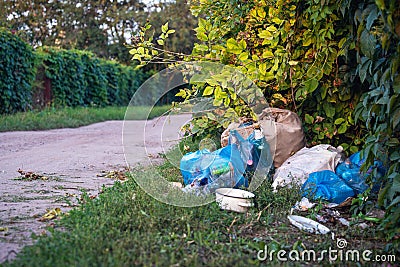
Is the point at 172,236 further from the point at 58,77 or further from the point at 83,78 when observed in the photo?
the point at 83,78

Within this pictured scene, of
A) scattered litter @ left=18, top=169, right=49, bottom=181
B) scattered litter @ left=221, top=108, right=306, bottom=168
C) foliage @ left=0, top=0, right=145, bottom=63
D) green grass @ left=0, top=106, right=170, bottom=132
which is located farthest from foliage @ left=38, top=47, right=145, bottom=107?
scattered litter @ left=221, top=108, right=306, bottom=168

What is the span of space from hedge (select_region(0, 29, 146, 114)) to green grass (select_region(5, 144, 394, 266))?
910cm

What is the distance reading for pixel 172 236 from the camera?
268cm

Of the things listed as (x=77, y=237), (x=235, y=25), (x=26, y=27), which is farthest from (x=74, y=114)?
(x=26, y=27)

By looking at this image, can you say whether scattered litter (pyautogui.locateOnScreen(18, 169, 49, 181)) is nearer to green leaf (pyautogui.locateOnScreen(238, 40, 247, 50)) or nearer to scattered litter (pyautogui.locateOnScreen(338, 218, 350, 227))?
green leaf (pyautogui.locateOnScreen(238, 40, 247, 50))

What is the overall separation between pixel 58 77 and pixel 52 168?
1004cm

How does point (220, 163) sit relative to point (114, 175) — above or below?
above

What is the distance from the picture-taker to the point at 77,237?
8.18 ft

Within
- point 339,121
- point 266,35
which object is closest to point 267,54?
point 266,35

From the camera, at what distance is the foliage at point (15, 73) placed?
11352mm

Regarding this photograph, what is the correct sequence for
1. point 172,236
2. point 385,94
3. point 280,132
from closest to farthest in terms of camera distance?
point 172,236
point 385,94
point 280,132

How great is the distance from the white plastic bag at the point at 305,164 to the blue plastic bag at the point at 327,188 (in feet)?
0.30

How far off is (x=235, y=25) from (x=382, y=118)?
2.53m

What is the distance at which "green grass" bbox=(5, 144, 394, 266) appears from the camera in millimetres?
2328
